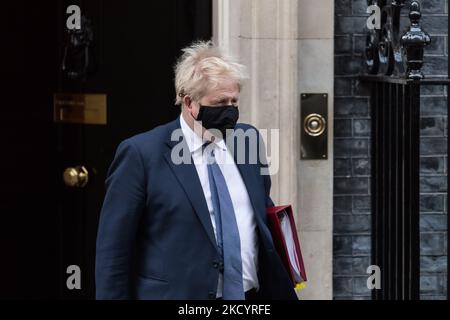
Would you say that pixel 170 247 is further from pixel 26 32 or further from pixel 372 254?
pixel 26 32

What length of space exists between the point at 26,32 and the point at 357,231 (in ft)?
6.37

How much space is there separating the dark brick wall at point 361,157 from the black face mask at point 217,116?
1675mm

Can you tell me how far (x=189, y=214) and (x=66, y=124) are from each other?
2208 millimetres

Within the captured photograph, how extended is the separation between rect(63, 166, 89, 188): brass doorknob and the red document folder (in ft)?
6.50

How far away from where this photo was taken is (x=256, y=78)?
5070 millimetres

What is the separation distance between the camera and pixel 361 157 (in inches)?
210

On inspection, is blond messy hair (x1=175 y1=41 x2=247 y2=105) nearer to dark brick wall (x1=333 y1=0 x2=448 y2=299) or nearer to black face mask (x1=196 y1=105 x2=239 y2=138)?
black face mask (x1=196 y1=105 x2=239 y2=138)

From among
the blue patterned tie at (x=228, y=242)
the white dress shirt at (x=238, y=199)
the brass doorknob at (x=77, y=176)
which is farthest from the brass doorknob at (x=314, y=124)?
the blue patterned tie at (x=228, y=242)

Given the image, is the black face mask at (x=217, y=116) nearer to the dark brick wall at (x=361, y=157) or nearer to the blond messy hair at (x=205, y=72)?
the blond messy hair at (x=205, y=72)

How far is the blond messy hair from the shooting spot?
3688mm

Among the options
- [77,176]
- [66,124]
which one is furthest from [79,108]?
[77,176]

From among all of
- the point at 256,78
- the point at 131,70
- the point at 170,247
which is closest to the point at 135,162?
the point at 170,247

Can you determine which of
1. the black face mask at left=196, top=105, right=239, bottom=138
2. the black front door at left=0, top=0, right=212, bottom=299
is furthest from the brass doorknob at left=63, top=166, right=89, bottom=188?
the black face mask at left=196, top=105, right=239, bottom=138

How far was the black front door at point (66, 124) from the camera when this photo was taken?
5.49 m
